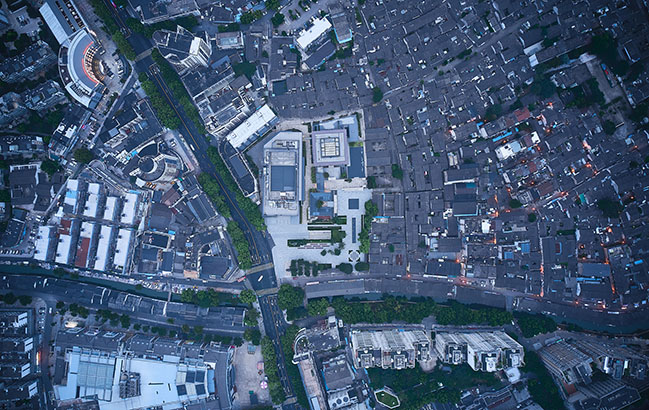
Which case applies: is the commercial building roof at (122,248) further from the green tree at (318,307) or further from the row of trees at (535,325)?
the row of trees at (535,325)

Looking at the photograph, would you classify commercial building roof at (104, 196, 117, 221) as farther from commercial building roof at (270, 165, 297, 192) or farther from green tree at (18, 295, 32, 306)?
commercial building roof at (270, 165, 297, 192)

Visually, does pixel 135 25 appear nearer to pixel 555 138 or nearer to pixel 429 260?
pixel 429 260

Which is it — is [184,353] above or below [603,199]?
below

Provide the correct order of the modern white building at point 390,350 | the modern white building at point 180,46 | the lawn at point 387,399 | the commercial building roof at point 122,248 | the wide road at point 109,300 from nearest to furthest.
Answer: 1. the modern white building at point 390,350
2. the modern white building at point 180,46
3. the lawn at point 387,399
4. the commercial building roof at point 122,248
5. the wide road at point 109,300

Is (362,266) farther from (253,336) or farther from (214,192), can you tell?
(214,192)

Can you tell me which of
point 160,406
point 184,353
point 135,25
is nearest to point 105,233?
point 184,353

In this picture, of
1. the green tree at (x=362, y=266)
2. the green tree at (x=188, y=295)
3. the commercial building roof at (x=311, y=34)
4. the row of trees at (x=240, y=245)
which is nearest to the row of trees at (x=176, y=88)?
the row of trees at (x=240, y=245)

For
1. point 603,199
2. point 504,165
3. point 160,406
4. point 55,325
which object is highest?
point 504,165

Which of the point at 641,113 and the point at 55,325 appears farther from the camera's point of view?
the point at 55,325
